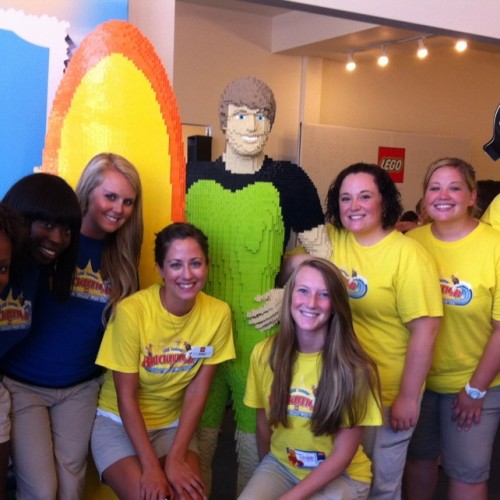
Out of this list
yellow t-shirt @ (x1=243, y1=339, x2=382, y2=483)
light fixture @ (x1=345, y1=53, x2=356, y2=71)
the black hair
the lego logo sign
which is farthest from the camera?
the lego logo sign

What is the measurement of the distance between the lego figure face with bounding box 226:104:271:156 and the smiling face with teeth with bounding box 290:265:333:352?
46 centimetres

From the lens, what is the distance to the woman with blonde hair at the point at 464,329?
202 cm

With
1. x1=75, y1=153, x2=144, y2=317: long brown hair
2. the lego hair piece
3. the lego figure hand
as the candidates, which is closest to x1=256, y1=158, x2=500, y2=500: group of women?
the lego figure hand

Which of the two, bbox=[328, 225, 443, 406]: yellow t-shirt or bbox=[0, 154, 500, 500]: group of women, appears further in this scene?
bbox=[328, 225, 443, 406]: yellow t-shirt

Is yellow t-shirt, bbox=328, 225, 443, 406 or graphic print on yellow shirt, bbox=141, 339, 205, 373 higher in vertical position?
yellow t-shirt, bbox=328, 225, 443, 406

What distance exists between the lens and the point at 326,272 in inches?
71.5

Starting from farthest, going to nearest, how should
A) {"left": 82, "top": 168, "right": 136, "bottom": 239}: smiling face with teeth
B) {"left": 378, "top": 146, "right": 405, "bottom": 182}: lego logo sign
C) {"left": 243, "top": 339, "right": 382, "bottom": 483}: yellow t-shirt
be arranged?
{"left": 378, "top": 146, "right": 405, "bottom": 182}: lego logo sign → {"left": 82, "top": 168, "right": 136, "bottom": 239}: smiling face with teeth → {"left": 243, "top": 339, "right": 382, "bottom": 483}: yellow t-shirt

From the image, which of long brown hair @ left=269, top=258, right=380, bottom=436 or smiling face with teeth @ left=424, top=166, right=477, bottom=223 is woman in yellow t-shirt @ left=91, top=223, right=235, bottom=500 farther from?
smiling face with teeth @ left=424, top=166, right=477, bottom=223

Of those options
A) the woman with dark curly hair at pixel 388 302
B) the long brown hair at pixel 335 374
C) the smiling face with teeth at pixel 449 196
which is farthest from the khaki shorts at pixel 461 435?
the smiling face with teeth at pixel 449 196

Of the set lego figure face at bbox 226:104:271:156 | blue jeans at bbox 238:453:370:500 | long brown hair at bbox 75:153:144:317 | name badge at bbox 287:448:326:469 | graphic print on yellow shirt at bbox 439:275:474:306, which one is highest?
lego figure face at bbox 226:104:271:156

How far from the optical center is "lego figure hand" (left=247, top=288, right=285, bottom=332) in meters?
2.05

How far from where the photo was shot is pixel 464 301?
2.01 m

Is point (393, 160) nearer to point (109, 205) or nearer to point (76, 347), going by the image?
point (109, 205)

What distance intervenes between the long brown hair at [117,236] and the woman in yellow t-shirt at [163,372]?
0.07 meters
